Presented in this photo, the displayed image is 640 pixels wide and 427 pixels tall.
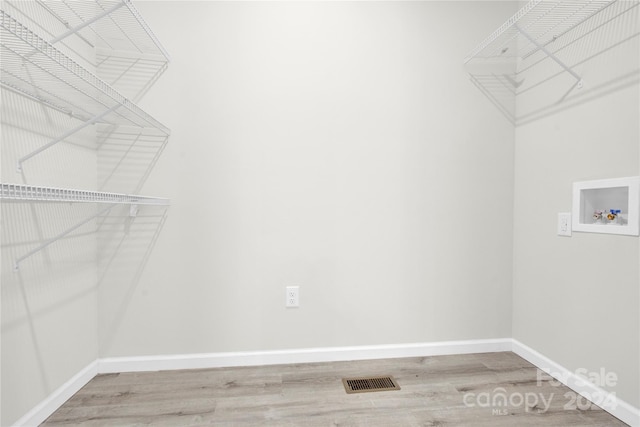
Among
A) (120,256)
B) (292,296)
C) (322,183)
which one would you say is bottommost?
(292,296)

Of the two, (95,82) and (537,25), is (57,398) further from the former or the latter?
(537,25)

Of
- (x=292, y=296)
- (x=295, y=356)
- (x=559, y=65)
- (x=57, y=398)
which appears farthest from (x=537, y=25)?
(x=57, y=398)

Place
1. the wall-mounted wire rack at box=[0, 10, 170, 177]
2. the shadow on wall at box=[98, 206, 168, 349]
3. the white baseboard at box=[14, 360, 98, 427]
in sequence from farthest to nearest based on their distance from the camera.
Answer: the shadow on wall at box=[98, 206, 168, 349] < the white baseboard at box=[14, 360, 98, 427] < the wall-mounted wire rack at box=[0, 10, 170, 177]

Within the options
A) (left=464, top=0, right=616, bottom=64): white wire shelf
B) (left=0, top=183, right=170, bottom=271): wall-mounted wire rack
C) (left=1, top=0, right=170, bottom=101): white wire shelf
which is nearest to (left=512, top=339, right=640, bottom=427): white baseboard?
(left=464, top=0, right=616, bottom=64): white wire shelf

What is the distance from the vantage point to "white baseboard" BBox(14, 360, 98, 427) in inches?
47.6

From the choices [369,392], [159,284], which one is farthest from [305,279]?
[159,284]

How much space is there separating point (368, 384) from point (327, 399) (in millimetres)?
Result: 229

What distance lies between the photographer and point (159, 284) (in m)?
1.66

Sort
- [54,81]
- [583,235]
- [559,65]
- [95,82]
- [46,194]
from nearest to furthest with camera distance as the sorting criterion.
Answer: [46,194] → [95,82] → [54,81] → [583,235] → [559,65]

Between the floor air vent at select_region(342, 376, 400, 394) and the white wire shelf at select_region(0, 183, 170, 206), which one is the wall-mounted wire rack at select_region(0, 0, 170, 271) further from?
the floor air vent at select_region(342, 376, 400, 394)

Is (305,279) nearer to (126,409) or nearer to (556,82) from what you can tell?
(126,409)

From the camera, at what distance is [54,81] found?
1169 mm

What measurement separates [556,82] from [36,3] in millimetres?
2357

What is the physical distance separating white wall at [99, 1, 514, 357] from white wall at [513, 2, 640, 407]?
0.12 metres
